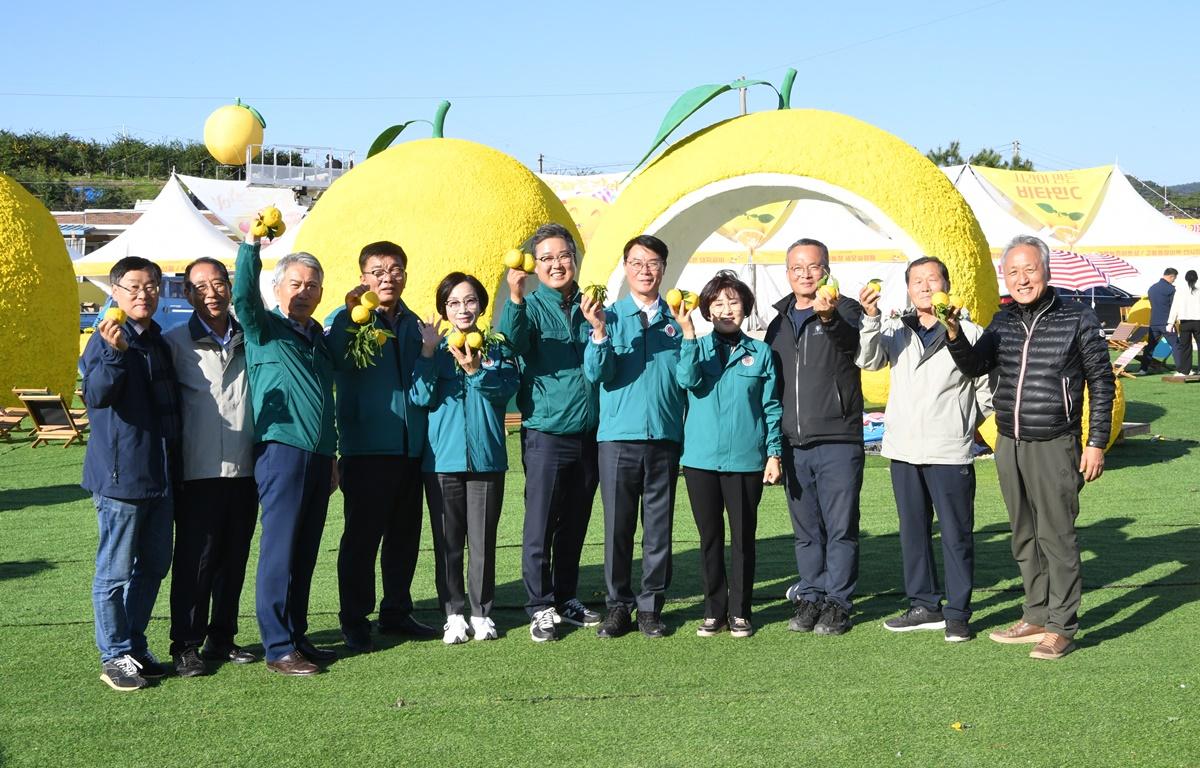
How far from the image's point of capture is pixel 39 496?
9.40 meters

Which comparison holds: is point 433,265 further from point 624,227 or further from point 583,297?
point 583,297

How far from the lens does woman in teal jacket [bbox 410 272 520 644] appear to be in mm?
5090

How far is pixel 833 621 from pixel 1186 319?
14.9 metres

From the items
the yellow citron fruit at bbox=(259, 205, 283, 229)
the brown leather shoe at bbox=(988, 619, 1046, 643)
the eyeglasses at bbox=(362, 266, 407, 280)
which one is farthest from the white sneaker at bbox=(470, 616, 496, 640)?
the brown leather shoe at bbox=(988, 619, 1046, 643)

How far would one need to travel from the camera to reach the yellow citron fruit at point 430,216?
36.1 feet

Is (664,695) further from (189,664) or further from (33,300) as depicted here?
(33,300)

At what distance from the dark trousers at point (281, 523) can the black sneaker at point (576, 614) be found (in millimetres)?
1315

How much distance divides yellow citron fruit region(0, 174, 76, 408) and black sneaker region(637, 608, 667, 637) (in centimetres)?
1061

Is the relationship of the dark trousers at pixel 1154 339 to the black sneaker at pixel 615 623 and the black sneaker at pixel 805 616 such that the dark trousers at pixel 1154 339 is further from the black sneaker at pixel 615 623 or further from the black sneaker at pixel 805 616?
the black sneaker at pixel 615 623

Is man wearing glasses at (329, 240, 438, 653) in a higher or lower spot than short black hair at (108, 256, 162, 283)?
lower

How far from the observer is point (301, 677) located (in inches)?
184

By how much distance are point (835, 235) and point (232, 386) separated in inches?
860

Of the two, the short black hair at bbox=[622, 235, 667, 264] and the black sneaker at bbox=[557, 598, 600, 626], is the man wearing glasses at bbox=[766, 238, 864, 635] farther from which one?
→ the black sneaker at bbox=[557, 598, 600, 626]

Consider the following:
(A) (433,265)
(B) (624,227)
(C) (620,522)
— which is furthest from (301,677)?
(A) (433,265)
